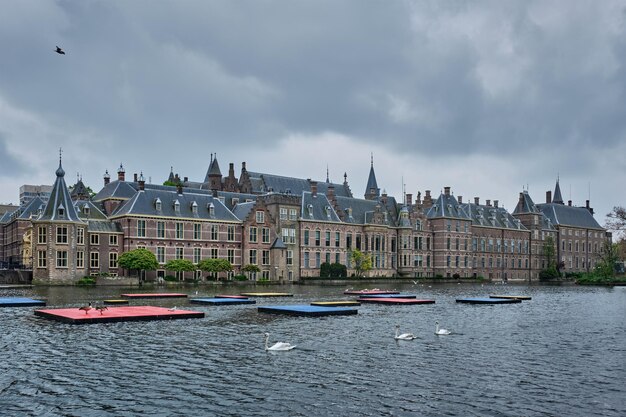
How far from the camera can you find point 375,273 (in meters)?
114

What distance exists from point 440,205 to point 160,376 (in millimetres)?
106352

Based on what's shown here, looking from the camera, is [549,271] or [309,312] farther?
[549,271]

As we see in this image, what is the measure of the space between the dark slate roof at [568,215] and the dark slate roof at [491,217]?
1264cm

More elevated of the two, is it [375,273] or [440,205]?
[440,205]

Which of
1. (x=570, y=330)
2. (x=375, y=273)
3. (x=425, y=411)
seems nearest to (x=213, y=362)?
(x=425, y=411)

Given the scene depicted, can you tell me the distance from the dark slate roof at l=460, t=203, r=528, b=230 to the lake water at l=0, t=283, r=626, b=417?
95478 mm

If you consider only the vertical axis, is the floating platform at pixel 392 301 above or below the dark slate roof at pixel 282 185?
below

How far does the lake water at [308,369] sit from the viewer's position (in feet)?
61.4

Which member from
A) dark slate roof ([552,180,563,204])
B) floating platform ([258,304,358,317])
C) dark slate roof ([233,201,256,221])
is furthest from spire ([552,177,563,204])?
floating platform ([258,304,358,317])

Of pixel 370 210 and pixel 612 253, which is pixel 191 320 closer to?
pixel 370 210

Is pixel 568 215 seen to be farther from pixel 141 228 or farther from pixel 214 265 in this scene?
pixel 141 228

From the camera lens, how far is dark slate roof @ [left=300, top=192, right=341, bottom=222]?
346 ft

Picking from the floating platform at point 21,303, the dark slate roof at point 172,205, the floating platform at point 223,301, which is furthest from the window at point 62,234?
the floating platform at point 223,301

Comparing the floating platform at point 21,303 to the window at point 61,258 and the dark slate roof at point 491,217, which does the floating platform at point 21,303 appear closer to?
the window at point 61,258
